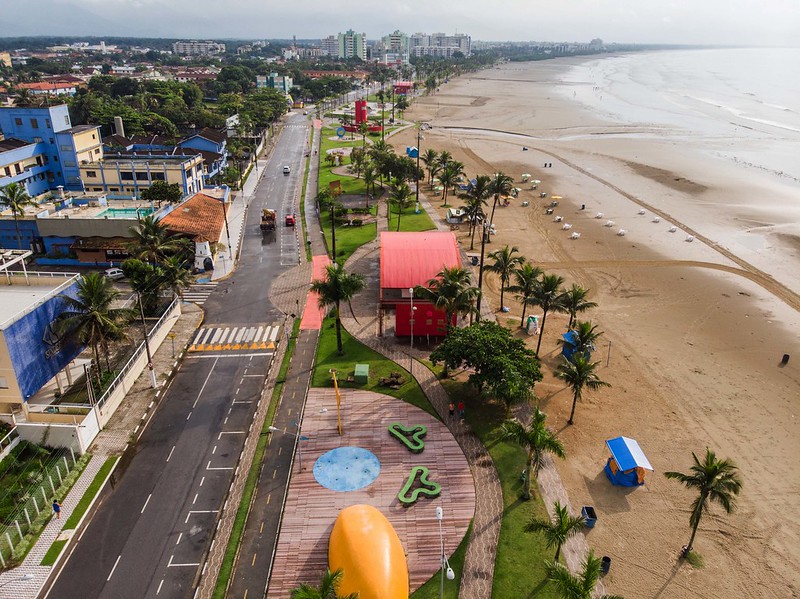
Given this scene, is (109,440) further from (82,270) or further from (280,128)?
(280,128)

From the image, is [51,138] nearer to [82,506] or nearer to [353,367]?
[353,367]

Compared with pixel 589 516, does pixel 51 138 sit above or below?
above

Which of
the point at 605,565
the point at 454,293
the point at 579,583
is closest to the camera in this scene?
the point at 579,583

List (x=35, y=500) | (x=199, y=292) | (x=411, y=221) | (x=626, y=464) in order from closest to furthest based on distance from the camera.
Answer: (x=35, y=500), (x=626, y=464), (x=199, y=292), (x=411, y=221)

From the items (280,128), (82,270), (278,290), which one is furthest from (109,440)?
(280,128)

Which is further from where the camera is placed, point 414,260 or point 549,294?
point 414,260

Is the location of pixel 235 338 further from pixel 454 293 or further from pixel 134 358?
pixel 454 293

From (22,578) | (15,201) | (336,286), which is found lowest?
(22,578)

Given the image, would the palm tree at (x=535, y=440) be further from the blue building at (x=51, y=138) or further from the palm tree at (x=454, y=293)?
the blue building at (x=51, y=138)

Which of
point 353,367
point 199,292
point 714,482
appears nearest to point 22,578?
point 353,367
